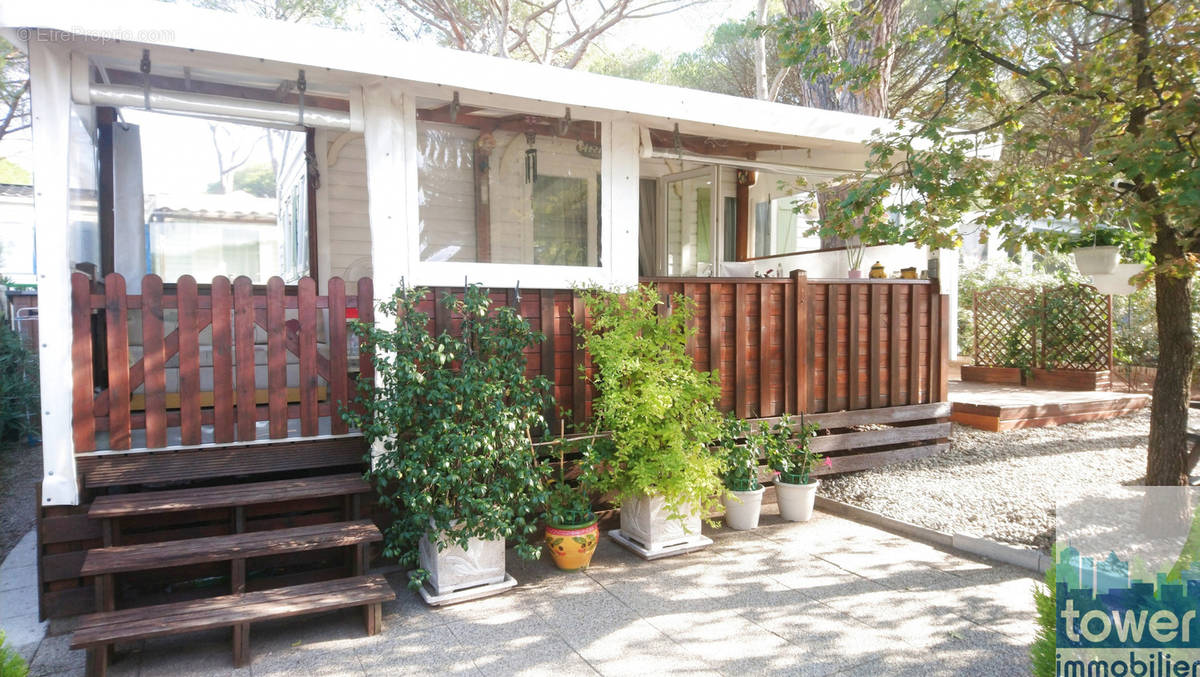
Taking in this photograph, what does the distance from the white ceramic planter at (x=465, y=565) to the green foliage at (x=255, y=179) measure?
200 inches

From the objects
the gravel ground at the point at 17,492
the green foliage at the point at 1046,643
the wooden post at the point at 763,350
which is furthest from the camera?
the wooden post at the point at 763,350

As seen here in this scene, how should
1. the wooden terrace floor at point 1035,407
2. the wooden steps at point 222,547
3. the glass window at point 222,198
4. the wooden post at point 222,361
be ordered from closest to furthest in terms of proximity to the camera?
the wooden steps at point 222,547, the wooden post at point 222,361, the glass window at point 222,198, the wooden terrace floor at point 1035,407

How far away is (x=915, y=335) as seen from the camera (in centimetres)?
620

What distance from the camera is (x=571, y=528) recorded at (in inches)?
Result: 156

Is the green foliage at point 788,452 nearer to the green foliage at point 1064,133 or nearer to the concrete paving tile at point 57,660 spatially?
the green foliage at point 1064,133

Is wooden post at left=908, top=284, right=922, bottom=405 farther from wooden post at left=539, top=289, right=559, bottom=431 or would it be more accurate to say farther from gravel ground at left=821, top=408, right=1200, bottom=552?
wooden post at left=539, top=289, right=559, bottom=431

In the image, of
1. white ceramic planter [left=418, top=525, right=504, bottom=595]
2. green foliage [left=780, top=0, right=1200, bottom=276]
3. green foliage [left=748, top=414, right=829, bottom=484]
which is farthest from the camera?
green foliage [left=748, top=414, right=829, bottom=484]

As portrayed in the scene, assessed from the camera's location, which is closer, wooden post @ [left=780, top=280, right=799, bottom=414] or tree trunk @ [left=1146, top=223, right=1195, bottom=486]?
tree trunk @ [left=1146, top=223, right=1195, bottom=486]

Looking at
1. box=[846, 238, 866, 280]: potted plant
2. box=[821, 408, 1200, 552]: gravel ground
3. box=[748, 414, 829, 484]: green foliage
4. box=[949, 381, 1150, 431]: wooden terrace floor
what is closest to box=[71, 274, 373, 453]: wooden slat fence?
box=[748, 414, 829, 484]: green foliage

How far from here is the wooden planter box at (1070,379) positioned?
366 inches

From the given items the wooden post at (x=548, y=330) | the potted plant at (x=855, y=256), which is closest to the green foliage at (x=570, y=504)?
the wooden post at (x=548, y=330)

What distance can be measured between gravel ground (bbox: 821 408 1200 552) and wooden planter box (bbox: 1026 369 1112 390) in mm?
1873

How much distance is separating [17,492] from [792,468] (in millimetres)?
5962

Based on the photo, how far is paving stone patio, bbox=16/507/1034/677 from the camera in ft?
9.66
